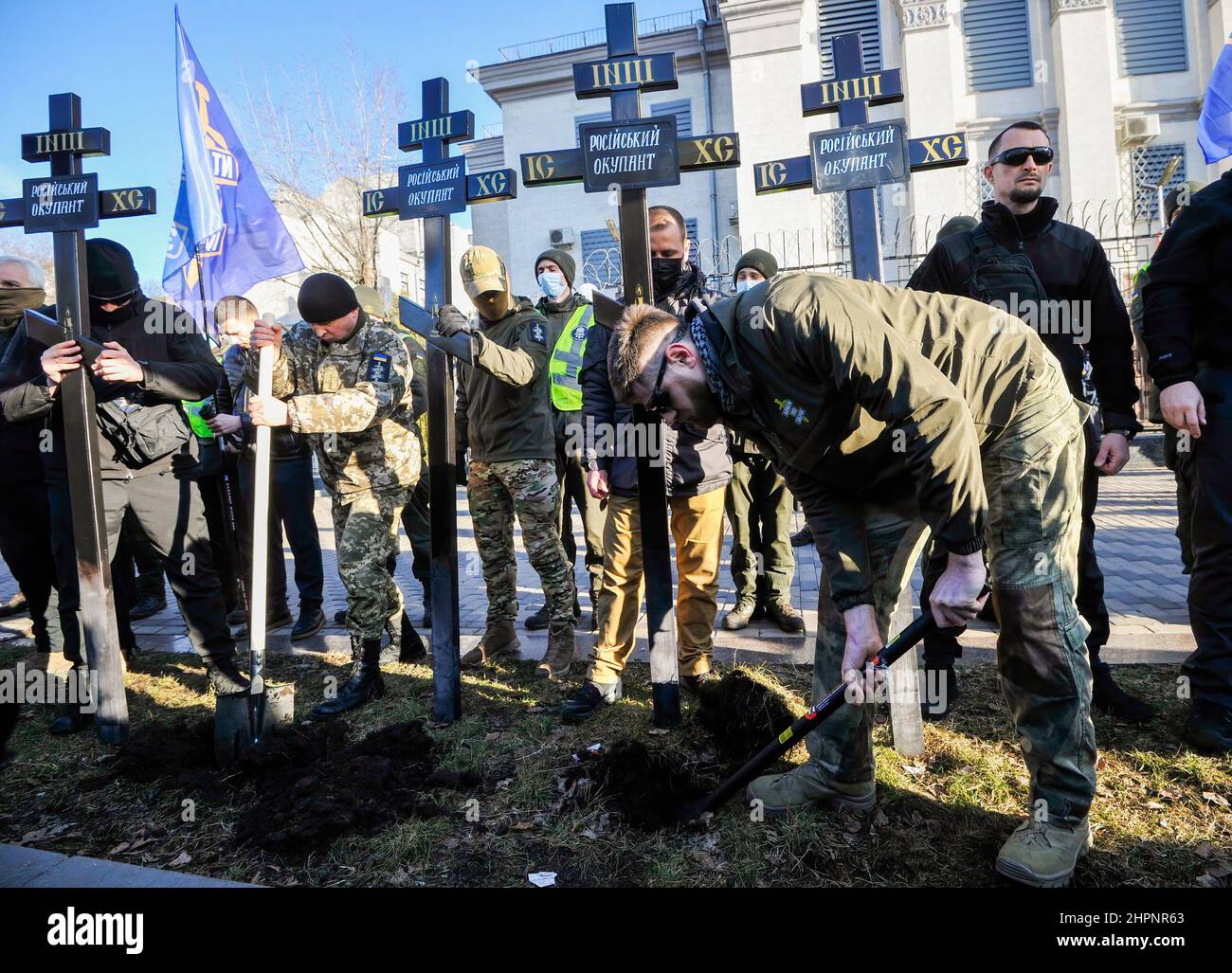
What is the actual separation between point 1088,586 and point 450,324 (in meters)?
3.20

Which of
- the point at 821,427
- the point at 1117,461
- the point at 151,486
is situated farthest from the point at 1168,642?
the point at 151,486

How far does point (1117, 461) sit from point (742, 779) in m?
2.17

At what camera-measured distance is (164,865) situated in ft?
9.30

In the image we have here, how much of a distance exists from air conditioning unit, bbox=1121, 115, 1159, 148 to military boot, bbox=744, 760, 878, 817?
21.6 meters

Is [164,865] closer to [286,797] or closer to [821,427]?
[286,797]

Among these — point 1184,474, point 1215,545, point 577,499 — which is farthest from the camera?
point 577,499

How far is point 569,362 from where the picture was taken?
543 cm

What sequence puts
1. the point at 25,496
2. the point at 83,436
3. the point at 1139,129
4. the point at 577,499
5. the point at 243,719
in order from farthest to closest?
the point at 1139,129 → the point at 577,499 → the point at 25,496 → the point at 83,436 → the point at 243,719

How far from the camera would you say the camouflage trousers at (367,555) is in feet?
13.9

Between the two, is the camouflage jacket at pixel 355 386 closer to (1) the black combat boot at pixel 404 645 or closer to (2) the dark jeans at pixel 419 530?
(1) the black combat boot at pixel 404 645

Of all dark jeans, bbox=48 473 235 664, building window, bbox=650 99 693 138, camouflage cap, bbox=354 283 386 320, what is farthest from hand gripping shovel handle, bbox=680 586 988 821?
building window, bbox=650 99 693 138

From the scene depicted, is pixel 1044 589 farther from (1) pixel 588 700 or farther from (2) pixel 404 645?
(2) pixel 404 645

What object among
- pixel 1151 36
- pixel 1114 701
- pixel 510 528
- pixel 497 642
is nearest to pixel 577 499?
pixel 510 528

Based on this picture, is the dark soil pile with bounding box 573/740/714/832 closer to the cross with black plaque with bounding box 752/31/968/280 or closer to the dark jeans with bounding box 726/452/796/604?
the dark jeans with bounding box 726/452/796/604
